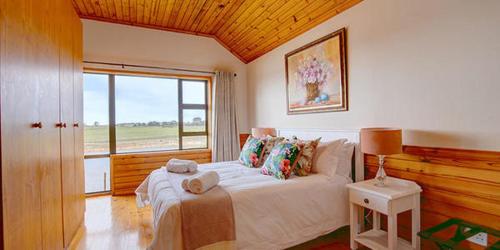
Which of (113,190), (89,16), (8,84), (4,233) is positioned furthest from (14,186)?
(89,16)

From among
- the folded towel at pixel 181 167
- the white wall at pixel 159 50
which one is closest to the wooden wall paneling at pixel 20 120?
the folded towel at pixel 181 167

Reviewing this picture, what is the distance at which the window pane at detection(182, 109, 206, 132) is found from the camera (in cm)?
452

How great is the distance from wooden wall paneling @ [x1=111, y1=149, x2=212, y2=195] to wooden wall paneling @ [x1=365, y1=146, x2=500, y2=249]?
3.41 metres

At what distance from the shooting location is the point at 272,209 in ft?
6.36

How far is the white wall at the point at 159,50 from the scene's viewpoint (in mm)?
3678

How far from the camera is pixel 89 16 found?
3.59 m

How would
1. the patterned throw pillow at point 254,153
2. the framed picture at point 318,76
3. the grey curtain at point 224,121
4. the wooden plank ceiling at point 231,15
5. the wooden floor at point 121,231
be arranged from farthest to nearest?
the grey curtain at point 224,121 < the wooden plank ceiling at point 231,15 < the patterned throw pillow at point 254,153 < the framed picture at point 318,76 < the wooden floor at point 121,231

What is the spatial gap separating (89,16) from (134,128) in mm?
1828

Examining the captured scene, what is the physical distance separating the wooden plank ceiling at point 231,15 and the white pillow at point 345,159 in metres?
1.50

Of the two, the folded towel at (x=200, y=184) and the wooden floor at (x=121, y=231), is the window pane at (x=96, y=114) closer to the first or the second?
the wooden floor at (x=121, y=231)

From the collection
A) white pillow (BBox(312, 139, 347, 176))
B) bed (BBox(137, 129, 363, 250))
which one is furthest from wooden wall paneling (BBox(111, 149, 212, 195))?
white pillow (BBox(312, 139, 347, 176))

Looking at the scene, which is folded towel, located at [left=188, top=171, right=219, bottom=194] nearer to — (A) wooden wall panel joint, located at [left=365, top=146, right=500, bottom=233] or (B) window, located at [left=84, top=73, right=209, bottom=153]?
(A) wooden wall panel joint, located at [left=365, top=146, right=500, bottom=233]

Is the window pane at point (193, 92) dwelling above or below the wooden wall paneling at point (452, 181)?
above

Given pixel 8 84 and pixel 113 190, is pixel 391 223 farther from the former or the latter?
pixel 113 190
